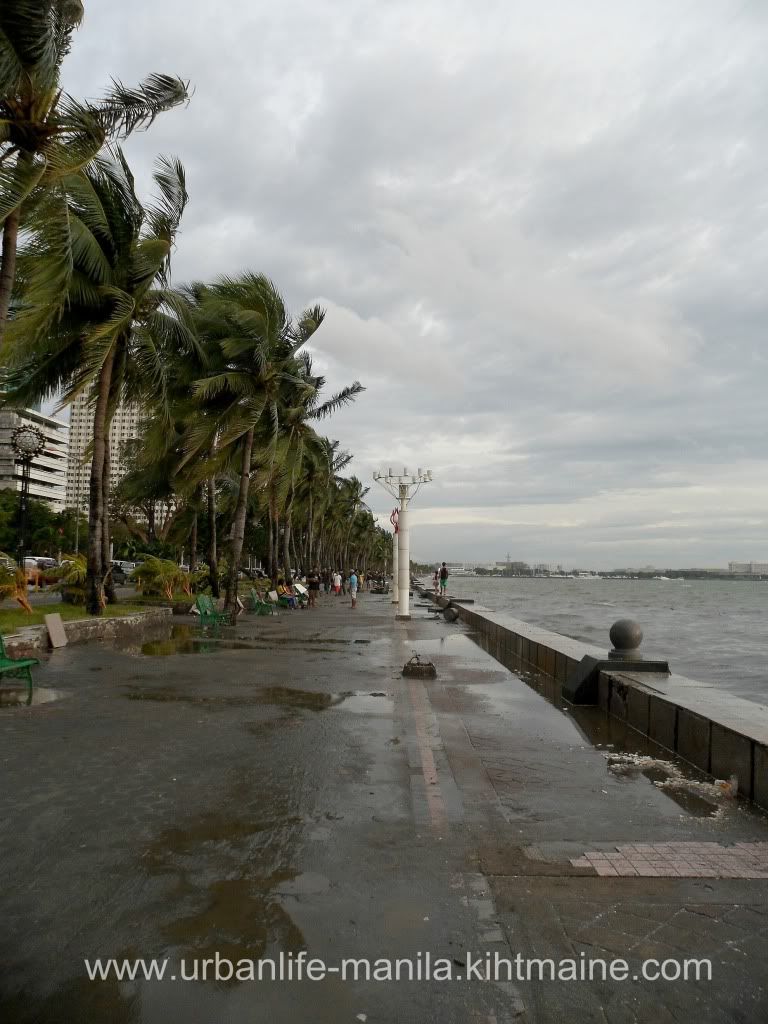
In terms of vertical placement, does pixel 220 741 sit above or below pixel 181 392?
below

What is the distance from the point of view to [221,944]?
2.92 m

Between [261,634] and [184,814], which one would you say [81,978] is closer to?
[184,814]

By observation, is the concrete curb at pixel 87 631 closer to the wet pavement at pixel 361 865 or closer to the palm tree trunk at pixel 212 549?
the wet pavement at pixel 361 865

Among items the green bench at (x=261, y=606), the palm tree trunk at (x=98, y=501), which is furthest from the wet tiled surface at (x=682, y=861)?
the green bench at (x=261, y=606)

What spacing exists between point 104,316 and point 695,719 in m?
16.0

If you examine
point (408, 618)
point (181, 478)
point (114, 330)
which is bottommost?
point (408, 618)

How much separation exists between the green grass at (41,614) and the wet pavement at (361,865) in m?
6.45

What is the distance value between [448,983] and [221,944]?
3.14 feet

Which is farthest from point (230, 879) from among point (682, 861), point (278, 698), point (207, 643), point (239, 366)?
point (239, 366)

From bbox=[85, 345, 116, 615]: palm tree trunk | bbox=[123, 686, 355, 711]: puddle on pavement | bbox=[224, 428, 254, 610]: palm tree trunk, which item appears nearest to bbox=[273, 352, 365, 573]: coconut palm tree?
bbox=[224, 428, 254, 610]: palm tree trunk

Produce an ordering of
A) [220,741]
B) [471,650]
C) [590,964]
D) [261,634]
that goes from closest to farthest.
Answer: [590,964] → [220,741] → [471,650] → [261,634]

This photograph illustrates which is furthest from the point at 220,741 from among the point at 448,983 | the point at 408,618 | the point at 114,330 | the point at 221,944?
the point at 408,618

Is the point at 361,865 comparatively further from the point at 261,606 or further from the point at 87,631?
the point at 261,606

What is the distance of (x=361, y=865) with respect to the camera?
3.71 m
